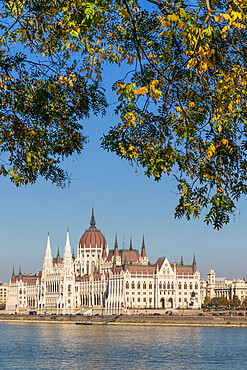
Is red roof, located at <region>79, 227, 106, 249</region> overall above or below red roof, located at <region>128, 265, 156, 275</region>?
above

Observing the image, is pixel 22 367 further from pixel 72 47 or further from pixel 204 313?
pixel 204 313

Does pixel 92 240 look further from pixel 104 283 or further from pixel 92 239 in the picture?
pixel 104 283

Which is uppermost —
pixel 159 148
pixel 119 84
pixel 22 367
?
pixel 119 84

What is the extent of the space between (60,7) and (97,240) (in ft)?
580

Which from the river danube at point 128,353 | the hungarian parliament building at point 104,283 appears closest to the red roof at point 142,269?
the hungarian parliament building at point 104,283

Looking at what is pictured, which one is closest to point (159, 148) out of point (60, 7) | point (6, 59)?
point (60, 7)

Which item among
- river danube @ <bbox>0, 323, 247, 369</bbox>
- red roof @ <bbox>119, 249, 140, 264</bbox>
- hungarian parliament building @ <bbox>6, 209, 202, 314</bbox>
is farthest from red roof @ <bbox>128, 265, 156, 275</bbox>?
river danube @ <bbox>0, 323, 247, 369</bbox>

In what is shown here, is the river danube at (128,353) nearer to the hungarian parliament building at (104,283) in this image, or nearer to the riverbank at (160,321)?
the riverbank at (160,321)

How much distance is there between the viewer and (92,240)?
611 ft

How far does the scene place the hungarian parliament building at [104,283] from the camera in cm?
15088

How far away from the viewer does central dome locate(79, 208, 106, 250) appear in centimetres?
18500

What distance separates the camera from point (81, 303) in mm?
172125

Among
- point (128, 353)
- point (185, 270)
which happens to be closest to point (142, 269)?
point (185, 270)

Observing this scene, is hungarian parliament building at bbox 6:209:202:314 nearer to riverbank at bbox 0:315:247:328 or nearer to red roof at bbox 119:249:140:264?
red roof at bbox 119:249:140:264
